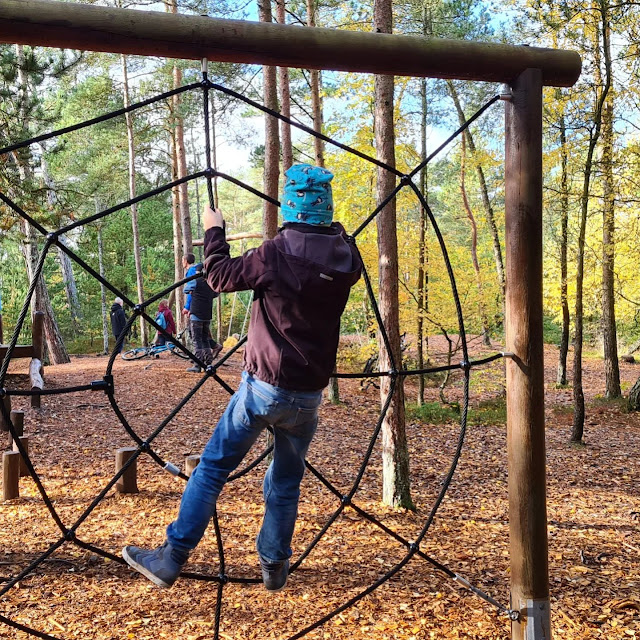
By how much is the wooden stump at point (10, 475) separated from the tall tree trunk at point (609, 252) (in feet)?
22.2

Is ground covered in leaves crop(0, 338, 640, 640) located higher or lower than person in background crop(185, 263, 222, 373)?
lower

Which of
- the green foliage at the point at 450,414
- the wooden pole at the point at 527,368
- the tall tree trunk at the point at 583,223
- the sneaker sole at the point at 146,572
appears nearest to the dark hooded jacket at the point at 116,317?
the green foliage at the point at 450,414

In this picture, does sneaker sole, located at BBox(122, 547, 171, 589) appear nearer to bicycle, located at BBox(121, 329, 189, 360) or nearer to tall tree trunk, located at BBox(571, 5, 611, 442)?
tall tree trunk, located at BBox(571, 5, 611, 442)

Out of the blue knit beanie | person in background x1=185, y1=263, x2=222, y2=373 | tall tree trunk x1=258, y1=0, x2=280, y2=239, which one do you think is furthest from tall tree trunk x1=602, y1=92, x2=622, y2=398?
the blue knit beanie

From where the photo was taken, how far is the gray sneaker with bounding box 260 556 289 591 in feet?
6.59

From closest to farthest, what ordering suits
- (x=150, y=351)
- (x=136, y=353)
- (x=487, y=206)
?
(x=150, y=351) < (x=487, y=206) < (x=136, y=353)

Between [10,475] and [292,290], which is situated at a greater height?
[292,290]

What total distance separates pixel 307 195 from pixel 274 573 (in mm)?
1159

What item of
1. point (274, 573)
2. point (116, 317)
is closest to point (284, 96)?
point (274, 573)

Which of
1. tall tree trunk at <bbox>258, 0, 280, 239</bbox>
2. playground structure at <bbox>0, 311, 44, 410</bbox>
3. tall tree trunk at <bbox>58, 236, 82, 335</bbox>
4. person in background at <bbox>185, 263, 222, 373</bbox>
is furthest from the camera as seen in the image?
tall tree trunk at <bbox>58, 236, 82, 335</bbox>

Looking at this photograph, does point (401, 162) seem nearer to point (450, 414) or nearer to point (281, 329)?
point (450, 414)

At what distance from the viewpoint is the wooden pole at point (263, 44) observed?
1.83m

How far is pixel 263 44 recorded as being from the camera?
1.99 m

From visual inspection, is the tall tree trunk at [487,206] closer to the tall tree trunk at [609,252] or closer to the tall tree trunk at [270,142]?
the tall tree trunk at [609,252]
